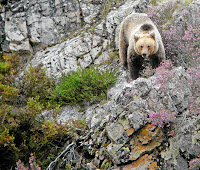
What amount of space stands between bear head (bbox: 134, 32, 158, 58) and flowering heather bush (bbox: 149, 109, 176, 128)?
→ 1752 mm

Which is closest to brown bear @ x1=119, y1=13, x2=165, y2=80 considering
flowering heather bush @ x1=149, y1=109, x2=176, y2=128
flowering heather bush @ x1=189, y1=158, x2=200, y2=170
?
flowering heather bush @ x1=149, y1=109, x2=176, y2=128

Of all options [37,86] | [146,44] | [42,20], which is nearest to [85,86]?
[37,86]

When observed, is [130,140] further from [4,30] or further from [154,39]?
[4,30]

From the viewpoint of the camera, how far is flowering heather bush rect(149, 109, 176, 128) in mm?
3424

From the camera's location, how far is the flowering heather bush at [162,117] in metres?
3.42

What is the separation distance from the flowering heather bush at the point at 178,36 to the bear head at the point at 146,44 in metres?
0.61

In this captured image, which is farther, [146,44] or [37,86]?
[37,86]

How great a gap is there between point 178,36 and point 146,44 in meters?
1.11

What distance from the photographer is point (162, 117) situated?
3.42 metres

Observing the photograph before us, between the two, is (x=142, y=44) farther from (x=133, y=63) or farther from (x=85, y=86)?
(x=85, y=86)

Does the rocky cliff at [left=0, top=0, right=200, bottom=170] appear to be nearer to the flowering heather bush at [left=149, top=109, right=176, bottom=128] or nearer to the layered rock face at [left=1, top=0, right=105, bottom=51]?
the flowering heather bush at [left=149, top=109, right=176, bottom=128]

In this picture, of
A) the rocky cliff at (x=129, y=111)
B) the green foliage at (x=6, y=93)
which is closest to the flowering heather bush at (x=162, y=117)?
the rocky cliff at (x=129, y=111)

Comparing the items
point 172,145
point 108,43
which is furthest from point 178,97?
point 108,43

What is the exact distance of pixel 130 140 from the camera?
3.63m
